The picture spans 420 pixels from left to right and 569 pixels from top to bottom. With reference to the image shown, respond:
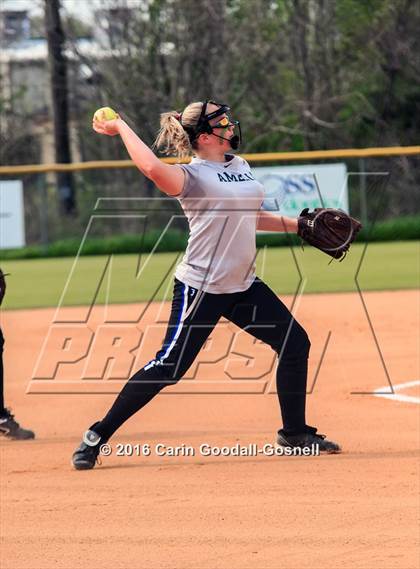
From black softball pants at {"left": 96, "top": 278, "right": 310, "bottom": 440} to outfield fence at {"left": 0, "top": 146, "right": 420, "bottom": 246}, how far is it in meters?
14.4

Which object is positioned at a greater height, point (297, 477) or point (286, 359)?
point (286, 359)

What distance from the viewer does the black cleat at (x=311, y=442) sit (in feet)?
20.6

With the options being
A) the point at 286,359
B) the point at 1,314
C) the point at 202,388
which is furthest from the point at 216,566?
the point at 1,314

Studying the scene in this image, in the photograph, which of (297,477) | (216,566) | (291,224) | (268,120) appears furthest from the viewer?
(268,120)

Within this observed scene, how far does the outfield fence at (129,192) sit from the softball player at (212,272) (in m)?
14.4

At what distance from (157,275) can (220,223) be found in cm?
1155

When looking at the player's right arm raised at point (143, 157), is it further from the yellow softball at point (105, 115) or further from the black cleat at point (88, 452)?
the black cleat at point (88, 452)

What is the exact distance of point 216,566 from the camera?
14.5ft

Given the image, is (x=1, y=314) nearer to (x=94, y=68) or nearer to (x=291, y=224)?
(x=291, y=224)

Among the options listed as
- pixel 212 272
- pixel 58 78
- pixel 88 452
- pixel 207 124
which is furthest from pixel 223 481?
pixel 58 78

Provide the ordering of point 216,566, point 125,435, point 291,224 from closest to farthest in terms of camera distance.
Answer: point 216,566
point 291,224
point 125,435

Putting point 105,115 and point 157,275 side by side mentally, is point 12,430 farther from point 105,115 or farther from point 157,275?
point 157,275

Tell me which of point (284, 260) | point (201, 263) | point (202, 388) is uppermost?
point (201, 263)

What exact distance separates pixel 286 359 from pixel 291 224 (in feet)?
2.41
